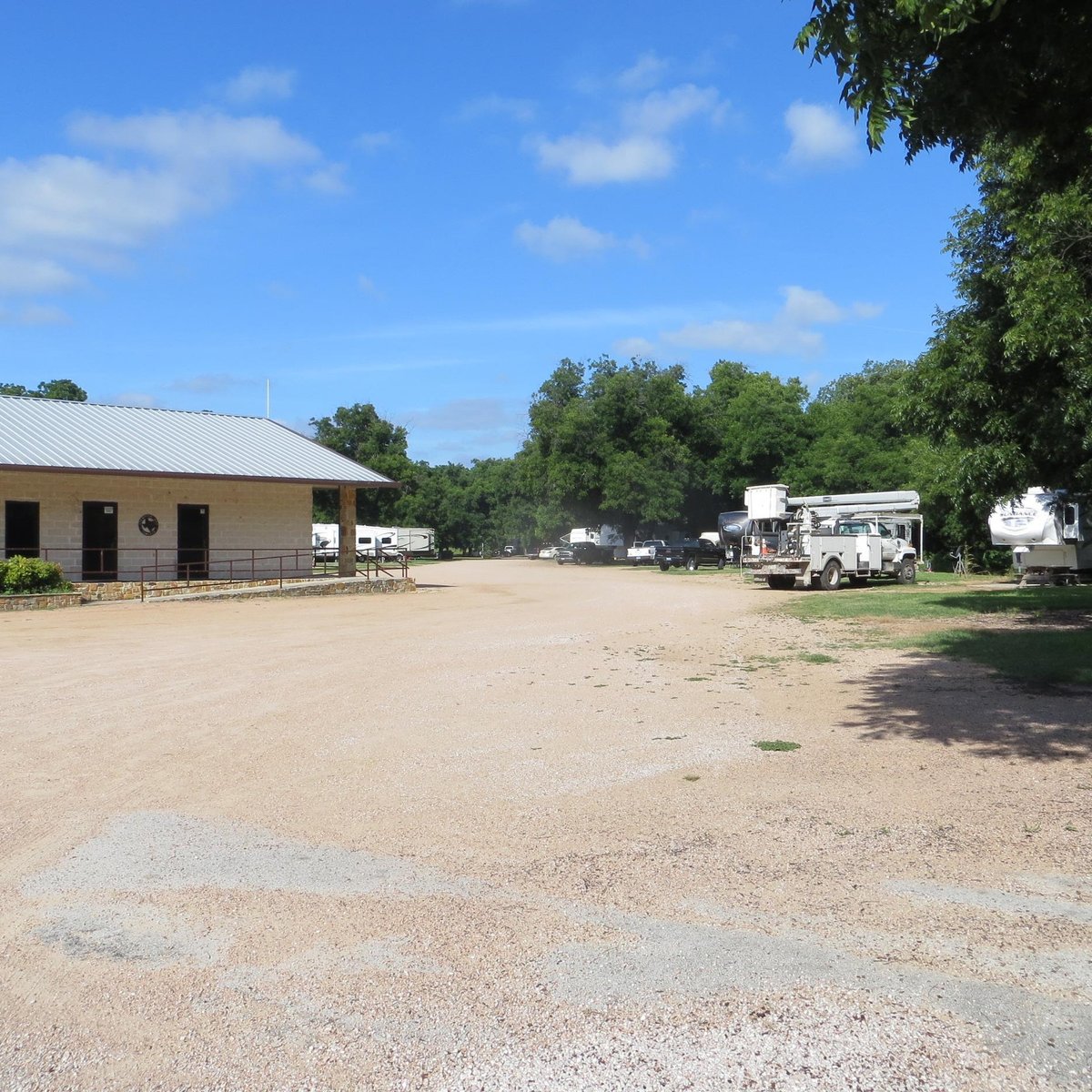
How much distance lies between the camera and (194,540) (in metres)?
30.8

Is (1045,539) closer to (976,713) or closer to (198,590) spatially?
(976,713)

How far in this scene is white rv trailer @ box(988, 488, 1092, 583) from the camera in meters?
28.9

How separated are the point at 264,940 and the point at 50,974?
0.86m

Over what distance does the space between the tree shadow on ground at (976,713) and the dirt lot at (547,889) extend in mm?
61

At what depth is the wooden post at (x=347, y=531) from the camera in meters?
32.6

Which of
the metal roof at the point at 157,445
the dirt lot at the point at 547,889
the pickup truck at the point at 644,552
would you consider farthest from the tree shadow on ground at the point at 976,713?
the pickup truck at the point at 644,552

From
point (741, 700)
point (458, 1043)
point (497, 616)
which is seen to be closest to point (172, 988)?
point (458, 1043)

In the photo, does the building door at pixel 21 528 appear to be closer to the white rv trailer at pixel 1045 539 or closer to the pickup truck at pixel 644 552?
the white rv trailer at pixel 1045 539

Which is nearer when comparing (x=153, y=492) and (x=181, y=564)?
(x=153, y=492)

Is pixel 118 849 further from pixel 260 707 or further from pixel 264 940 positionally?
pixel 260 707

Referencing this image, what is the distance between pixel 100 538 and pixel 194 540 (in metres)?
2.70

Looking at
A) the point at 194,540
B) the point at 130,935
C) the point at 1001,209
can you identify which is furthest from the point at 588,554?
the point at 130,935

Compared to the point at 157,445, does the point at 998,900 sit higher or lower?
lower

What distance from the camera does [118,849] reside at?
5898 mm
